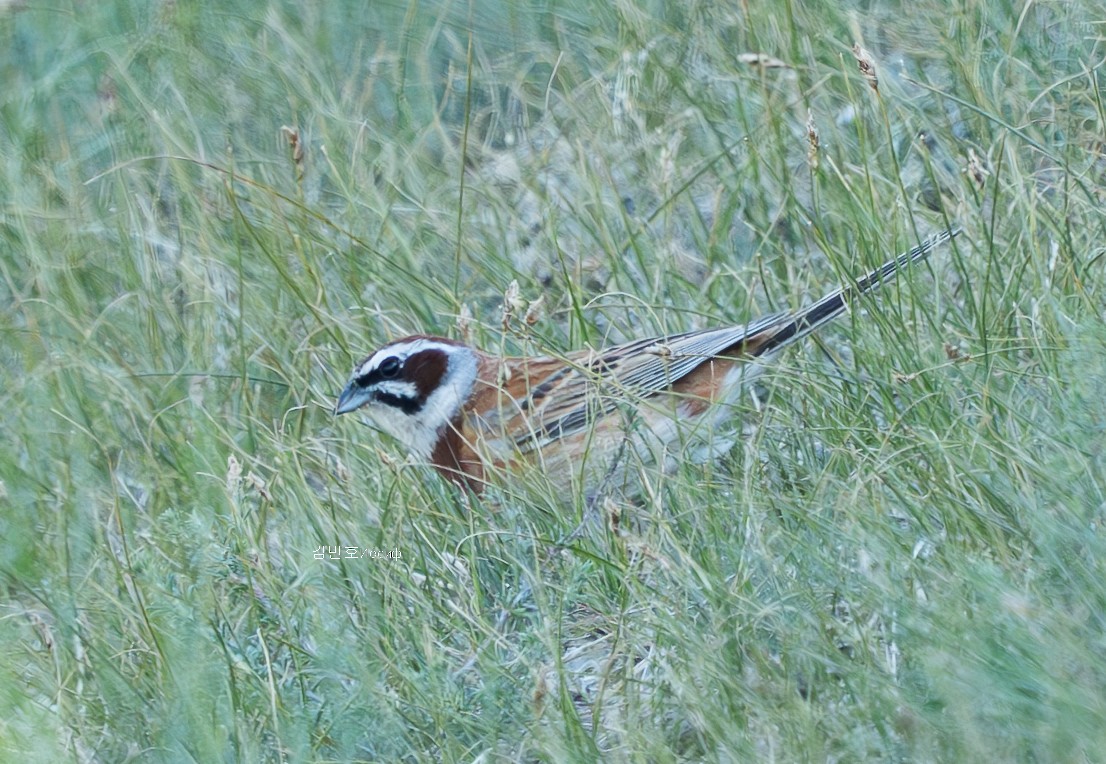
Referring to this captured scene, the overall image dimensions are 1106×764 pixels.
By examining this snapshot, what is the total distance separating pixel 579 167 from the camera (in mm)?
6742

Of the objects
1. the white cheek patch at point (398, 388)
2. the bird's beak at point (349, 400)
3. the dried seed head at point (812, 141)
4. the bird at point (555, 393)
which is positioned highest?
the dried seed head at point (812, 141)

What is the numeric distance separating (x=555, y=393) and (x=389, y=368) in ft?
1.98

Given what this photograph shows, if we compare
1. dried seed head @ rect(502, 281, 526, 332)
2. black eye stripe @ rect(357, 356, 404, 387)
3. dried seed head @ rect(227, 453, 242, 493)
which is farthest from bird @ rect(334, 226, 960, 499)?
dried seed head @ rect(227, 453, 242, 493)

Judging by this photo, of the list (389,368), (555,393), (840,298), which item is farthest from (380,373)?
(840,298)

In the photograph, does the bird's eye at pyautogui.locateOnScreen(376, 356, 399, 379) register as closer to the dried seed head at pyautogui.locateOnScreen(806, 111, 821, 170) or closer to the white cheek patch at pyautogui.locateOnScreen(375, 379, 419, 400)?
the white cheek patch at pyautogui.locateOnScreen(375, 379, 419, 400)

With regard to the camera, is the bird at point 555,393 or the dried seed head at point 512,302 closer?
the dried seed head at point 512,302

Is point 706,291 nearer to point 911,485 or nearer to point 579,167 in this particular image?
point 579,167

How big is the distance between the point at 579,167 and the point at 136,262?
1.96m

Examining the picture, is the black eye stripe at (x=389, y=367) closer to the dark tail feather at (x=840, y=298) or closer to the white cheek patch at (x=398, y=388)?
the white cheek patch at (x=398, y=388)

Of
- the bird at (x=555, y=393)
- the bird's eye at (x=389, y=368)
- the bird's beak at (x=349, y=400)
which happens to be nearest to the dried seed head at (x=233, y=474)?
the bird at (x=555, y=393)

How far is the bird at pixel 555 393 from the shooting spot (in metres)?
5.14

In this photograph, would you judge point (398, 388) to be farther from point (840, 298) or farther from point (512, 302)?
point (840, 298)

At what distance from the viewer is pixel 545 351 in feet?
15.6

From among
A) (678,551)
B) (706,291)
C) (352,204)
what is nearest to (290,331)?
(352,204)
